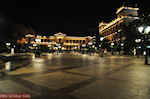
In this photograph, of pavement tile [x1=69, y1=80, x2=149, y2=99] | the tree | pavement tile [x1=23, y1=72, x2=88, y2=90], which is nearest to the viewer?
pavement tile [x1=69, y1=80, x2=149, y2=99]

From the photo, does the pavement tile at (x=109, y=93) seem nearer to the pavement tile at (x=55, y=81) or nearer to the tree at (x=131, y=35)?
the pavement tile at (x=55, y=81)

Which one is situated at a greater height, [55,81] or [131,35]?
[131,35]

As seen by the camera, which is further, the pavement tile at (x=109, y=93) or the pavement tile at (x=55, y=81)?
the pavement tile at (x=55, y=81)

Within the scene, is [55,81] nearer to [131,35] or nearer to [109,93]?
[109,93]

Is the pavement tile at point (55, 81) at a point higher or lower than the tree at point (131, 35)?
lower

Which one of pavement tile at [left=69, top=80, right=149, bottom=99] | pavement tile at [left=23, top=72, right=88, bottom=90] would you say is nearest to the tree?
pavement tile at [left=23, top=72, right=88, bottom=90]

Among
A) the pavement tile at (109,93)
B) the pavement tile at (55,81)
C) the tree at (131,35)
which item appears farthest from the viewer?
the tree at (131,35)

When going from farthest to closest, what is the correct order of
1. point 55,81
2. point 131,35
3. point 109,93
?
1. point 131,35
2. point 55,81
3. point 109,93

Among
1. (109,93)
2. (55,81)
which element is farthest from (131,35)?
(109,93)

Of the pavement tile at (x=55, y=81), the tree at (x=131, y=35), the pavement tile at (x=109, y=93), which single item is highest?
the tree at (x=131, y=35)

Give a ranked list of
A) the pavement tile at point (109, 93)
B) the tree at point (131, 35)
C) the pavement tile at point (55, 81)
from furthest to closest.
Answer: the tree at point (131, 35), the pavement tile at point (55, 81), the pavement tile at point (109, 93)

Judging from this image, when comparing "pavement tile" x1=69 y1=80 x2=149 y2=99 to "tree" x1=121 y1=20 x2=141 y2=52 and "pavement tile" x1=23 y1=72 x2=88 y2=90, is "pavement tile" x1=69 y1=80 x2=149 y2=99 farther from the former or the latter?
"tree" x1=121 y1=20 x2=141 y2=52

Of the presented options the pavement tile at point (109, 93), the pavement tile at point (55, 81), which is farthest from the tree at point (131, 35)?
the pavement tile at point (109, 93)

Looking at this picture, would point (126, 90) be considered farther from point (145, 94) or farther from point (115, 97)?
point (115, 97)
